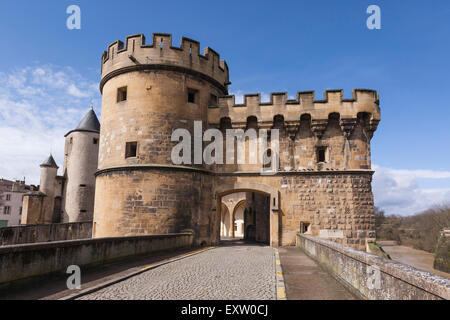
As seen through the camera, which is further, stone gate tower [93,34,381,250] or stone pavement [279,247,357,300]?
stone gate tower [93,34,381,250]

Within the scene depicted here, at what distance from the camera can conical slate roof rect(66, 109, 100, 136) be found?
2766cm

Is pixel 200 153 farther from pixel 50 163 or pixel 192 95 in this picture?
pixel 50 163

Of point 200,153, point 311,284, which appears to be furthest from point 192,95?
point 311,284

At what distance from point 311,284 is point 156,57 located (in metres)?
11.7

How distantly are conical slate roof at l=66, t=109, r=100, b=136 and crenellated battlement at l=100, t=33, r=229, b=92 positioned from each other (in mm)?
12914

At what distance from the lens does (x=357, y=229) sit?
14758mm

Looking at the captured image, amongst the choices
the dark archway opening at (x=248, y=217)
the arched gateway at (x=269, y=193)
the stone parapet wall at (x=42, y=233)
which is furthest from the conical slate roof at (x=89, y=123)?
the arched gateway at (x=269, y=193)

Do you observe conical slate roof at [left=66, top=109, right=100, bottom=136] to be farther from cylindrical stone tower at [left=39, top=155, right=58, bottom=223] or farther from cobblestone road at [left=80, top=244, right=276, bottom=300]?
cobblestone road at [left=80, top=244, right=276, bottom=300]

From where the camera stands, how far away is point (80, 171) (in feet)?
87.6

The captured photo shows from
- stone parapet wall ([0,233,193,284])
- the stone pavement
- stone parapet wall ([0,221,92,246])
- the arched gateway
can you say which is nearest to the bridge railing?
the stone pavement

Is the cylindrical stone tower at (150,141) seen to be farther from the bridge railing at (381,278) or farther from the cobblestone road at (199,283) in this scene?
the bridge railing at (381,278)

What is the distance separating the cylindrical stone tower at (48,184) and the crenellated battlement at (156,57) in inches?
602

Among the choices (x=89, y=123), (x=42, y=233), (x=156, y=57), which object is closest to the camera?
(x=156, y=57)
